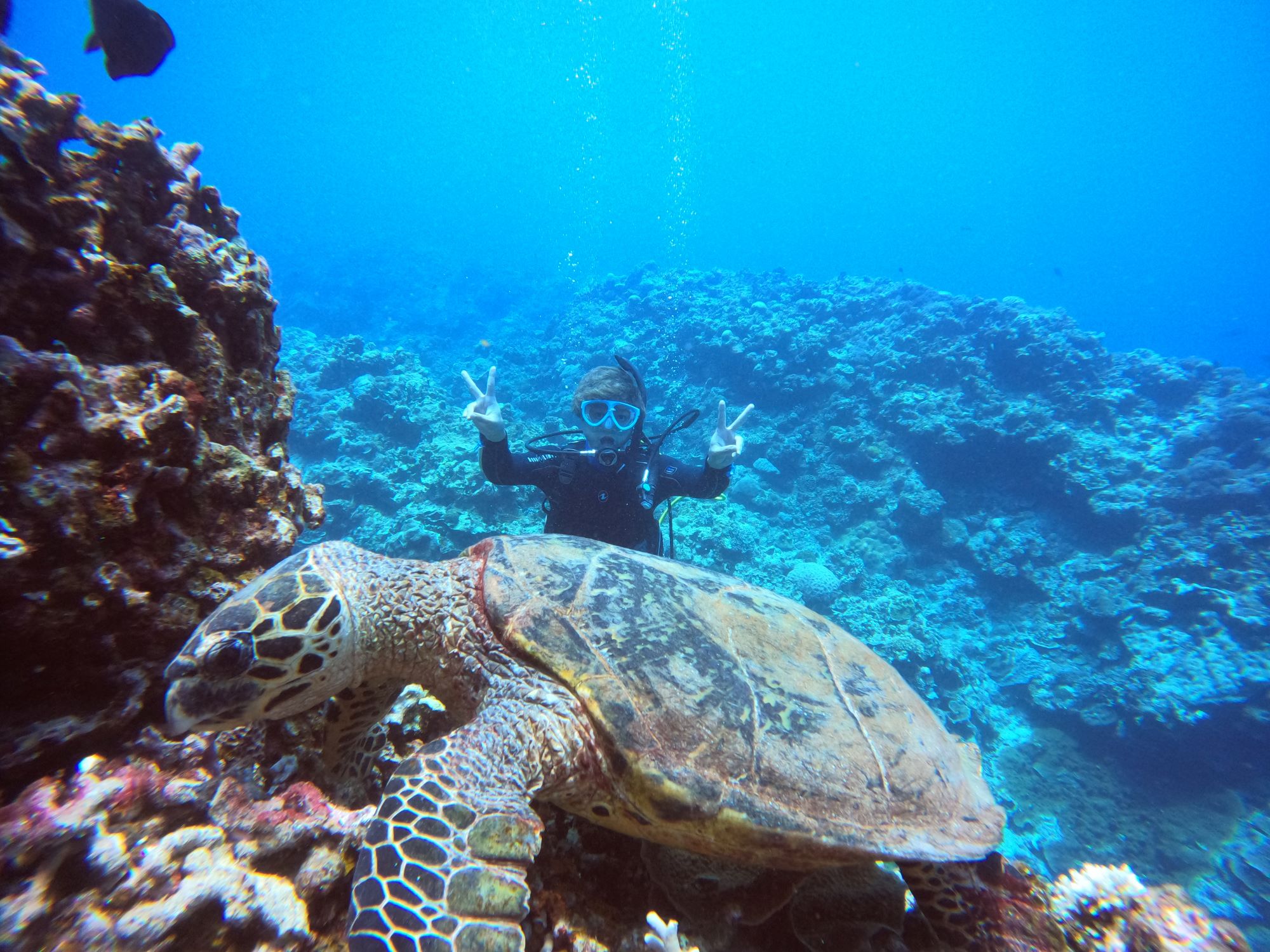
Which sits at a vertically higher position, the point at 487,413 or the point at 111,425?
the point at 487,413

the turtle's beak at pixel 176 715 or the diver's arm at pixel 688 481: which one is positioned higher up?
the diver's arm at pixel 688 481

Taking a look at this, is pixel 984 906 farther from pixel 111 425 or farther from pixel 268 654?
pixel 111 425

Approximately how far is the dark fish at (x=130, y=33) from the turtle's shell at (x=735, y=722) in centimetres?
626

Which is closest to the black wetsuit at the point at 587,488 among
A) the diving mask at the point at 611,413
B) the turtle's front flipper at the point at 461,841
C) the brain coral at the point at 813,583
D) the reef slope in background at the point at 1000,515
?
the diving mask at the point at 611,413

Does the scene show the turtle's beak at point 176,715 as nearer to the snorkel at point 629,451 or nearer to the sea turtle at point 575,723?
the sea turtle at point 575,723

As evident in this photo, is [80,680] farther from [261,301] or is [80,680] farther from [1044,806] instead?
[1044,806]

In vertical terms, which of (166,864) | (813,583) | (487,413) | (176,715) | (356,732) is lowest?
(813,583)

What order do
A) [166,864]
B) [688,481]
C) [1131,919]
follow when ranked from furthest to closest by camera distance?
1. [688,481]
2. [1131,919]
3. [166,864]

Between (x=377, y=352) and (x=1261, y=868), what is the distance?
68.8 ft

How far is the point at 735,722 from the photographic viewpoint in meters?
2.11

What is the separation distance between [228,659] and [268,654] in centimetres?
17

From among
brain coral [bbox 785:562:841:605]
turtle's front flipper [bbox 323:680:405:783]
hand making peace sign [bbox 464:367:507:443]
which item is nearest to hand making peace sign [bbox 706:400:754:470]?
hand making peace sign [bbox 464:367:507:443]

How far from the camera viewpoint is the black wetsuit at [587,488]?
5094 millimetres

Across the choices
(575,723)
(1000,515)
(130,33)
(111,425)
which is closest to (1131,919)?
(575,723)
